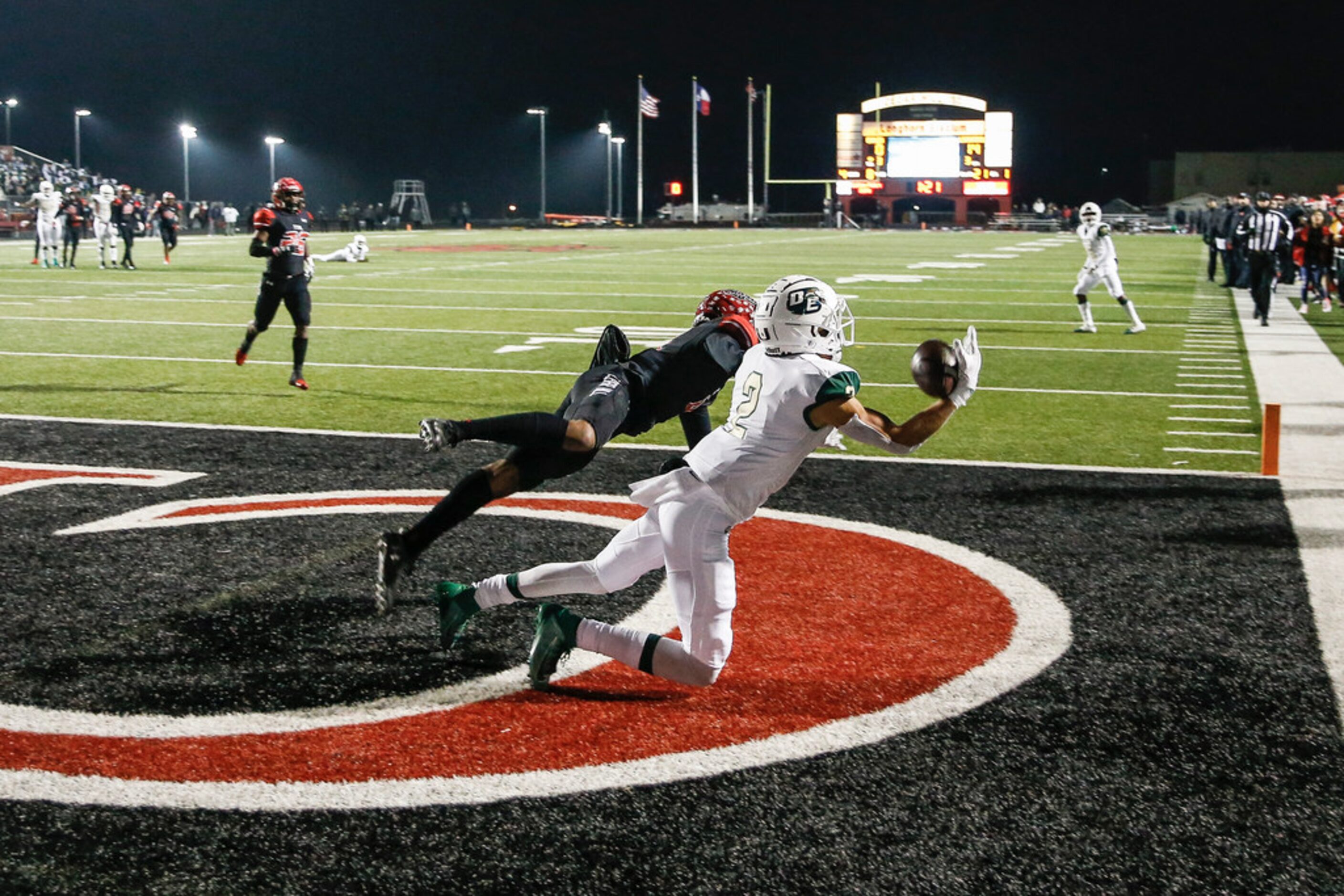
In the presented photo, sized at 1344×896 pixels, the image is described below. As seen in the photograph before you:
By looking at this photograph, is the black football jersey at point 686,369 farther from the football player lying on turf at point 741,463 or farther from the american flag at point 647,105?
the american flag at point 647,105

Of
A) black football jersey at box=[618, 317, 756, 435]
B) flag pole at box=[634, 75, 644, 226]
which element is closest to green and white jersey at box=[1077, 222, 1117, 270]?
black football jersey at box=[618, 317, 756, 435]

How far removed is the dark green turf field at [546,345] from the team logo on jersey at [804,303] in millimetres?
4771

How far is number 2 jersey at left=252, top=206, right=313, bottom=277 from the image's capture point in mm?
11898

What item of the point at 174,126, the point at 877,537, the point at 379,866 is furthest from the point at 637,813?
the point at 174,126

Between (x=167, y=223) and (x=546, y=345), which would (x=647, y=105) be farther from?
(x=546, y=345)

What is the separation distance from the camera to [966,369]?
448 centimetres

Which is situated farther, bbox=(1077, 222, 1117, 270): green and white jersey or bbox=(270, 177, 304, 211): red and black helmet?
bbox=(1077, 222, 1117, 270): green and white jersey

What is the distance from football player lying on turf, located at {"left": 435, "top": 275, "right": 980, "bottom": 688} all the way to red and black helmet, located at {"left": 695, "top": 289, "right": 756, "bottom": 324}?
40.2 inches

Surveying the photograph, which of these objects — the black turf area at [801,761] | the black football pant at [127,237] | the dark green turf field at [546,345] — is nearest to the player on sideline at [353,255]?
the dark green turf field at [546,345]

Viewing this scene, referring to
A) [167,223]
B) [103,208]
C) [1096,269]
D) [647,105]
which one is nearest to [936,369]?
[1096,269]

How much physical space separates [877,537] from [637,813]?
11.2ft

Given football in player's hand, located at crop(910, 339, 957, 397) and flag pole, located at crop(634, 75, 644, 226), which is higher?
flag pole, located at crop(634, 75, 644, 226)

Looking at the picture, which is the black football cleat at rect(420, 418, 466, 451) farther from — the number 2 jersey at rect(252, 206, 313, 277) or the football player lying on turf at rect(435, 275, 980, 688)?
the number 2 jersey at rect(252, 206, 313, 277)

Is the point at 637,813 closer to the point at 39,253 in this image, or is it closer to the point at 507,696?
the point at 507,696
